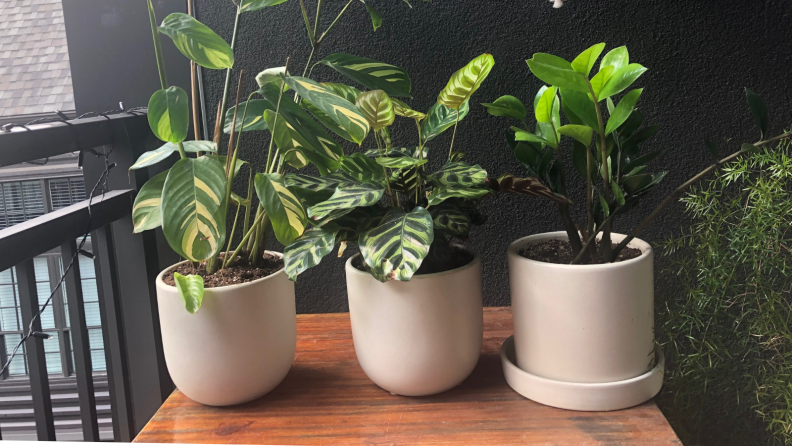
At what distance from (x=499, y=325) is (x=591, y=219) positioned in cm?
42

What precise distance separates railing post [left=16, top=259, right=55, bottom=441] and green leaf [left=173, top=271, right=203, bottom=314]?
0.31m

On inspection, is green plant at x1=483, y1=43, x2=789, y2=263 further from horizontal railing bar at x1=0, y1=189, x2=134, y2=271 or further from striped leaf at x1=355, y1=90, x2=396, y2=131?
horizontal railing bar at x1=0, y1=189, x2=134, y2=271

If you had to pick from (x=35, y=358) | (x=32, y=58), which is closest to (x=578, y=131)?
(x=35, y=358)

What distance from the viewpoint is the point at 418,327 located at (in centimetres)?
80

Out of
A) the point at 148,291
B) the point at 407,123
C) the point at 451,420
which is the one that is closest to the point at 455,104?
the point at 407,123

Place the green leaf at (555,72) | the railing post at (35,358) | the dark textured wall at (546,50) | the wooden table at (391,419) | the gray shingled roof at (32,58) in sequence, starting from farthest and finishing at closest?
the gray shingled roof at (32,58)
the dark textured wall at (546,50)
the railing post at (35,358)
the wooden table at (391,419)
the green leaf at (555,72)

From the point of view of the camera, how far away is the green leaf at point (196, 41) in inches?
27.9

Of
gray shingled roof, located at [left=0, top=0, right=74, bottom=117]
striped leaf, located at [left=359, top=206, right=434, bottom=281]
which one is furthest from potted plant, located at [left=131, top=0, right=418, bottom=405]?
gray shingled roof, located at [left=0, top=0, right=74, bottom=117]

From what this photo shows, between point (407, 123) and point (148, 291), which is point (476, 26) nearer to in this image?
point (407, 123)

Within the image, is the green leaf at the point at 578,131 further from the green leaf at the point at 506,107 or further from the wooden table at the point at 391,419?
the wooden table at the point at 391,419

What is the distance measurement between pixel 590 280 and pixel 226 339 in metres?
0.55

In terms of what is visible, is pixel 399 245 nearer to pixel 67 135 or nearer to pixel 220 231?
pixel 220 231

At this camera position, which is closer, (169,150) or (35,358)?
(169,150)

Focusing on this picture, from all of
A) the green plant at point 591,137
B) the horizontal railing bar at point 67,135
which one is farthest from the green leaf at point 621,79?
the horizontal railing bar at point 67,135
